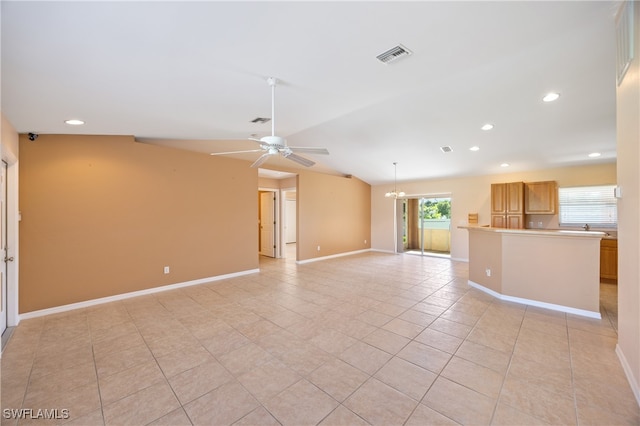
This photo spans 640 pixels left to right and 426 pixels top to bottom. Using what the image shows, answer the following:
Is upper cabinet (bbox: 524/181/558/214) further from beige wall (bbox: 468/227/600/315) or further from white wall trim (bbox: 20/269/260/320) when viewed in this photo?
white wall trim (bbox: 20/269/260/320)

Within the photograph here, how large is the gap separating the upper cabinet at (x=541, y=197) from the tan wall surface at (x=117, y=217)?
22.5ft

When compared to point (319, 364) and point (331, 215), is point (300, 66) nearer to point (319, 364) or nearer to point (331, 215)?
point (319, 364)

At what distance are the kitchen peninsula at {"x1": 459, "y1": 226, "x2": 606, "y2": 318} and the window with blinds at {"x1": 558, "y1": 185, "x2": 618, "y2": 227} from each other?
2896mm

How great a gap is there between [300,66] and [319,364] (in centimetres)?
270

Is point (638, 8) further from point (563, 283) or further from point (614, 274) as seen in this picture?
point (614, 274)

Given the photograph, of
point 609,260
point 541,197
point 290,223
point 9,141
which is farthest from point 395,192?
point 9,141

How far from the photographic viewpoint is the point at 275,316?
358 centimetres

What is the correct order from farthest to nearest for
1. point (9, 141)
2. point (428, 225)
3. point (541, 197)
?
point (428, 225) < point (541, 197) < point (9, 141)

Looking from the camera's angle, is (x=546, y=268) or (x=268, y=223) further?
(x=268, y=223)

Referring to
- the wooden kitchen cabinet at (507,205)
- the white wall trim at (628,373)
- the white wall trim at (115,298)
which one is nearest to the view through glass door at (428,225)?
the wooden kitchen cabinet at (507,205)

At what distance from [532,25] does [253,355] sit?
12.1 feet

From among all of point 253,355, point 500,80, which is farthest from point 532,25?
point 253,355

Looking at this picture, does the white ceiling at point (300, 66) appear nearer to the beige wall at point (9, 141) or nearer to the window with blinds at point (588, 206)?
the beige wall at point (9, 141)

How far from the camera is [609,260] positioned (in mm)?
5152
